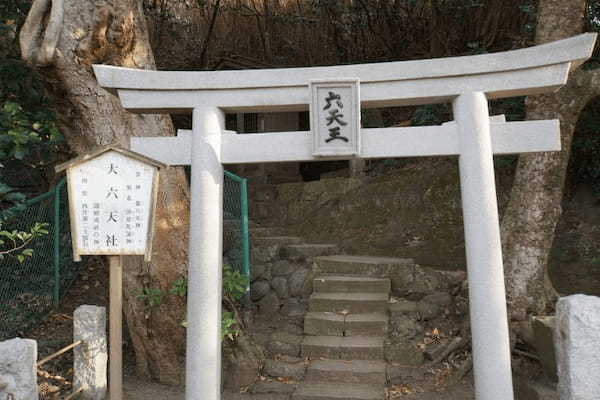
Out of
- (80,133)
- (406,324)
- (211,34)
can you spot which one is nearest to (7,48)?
(80,133)

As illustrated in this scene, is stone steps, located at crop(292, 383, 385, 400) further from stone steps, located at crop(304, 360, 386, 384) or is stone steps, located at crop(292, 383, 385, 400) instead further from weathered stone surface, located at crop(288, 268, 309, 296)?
weathered stone surface, located at crop(288, 268, 309, 296)

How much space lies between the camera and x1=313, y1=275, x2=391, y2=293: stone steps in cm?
722

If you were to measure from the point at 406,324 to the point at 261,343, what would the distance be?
1.90 meters

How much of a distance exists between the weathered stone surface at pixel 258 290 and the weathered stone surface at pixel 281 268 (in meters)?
0.27

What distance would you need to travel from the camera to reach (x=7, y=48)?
24.3ft

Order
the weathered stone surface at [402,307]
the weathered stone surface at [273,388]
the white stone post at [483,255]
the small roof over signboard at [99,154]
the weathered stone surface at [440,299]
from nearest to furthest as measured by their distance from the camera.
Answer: the small roof over signboard at [99,154] → the white stone post at [483,255] → the weathered stone surface at [273,388] → the weathered stone surface at [402,307] → the weathered stone surface at [440,299]

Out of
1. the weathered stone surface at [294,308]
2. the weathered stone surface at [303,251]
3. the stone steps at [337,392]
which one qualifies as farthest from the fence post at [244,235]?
the stone steps at [337,392]

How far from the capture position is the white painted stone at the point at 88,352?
4.79 metres

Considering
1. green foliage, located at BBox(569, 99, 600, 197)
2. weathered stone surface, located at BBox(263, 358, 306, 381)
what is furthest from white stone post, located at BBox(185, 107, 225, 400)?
green foliage, located at BBox(569, 99, 600, 197)

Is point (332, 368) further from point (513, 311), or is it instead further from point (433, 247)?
point (433, 247)

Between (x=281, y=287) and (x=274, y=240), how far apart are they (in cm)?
117

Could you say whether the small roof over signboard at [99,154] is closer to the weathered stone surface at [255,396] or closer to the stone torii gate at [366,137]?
the stone torii gate at [366,137]

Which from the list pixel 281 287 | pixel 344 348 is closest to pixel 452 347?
pixel 344 348

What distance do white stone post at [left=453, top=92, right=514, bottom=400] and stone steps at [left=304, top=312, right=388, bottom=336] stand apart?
2.39 m
